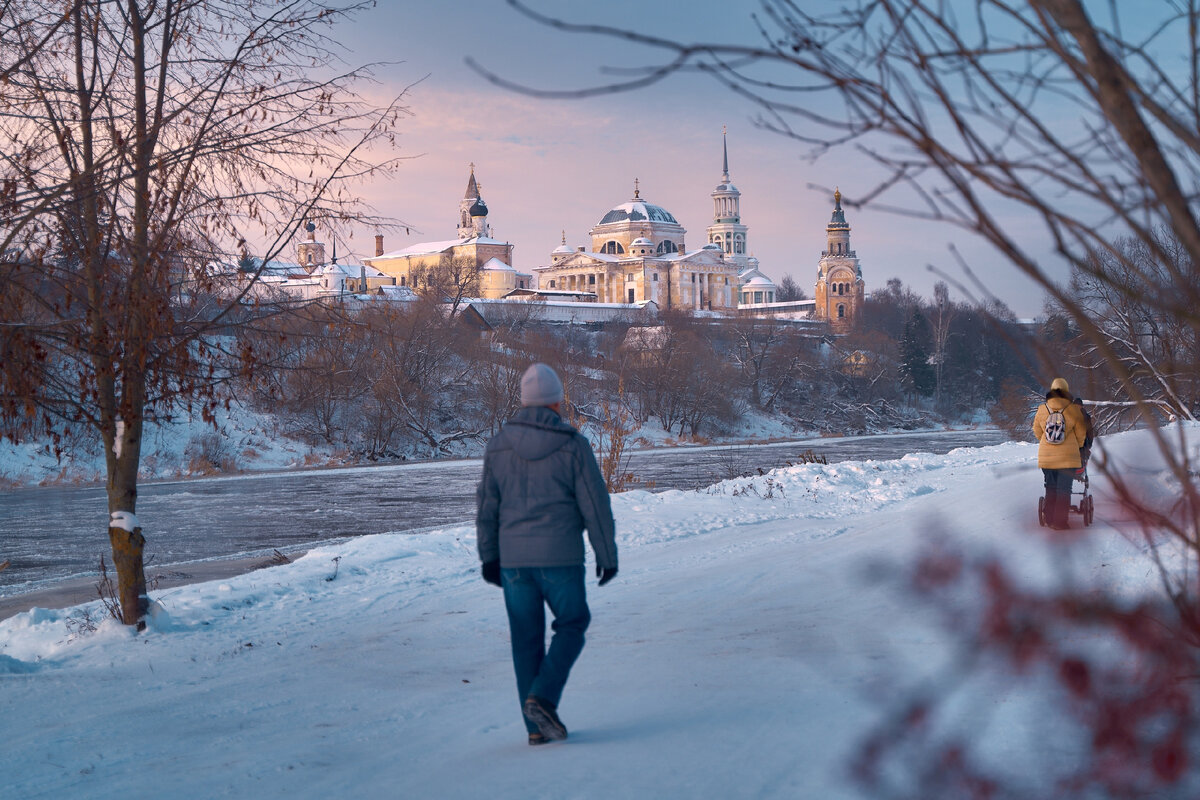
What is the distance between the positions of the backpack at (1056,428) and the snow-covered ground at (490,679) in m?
0.94

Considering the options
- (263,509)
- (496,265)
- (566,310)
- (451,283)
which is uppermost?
(496,265)

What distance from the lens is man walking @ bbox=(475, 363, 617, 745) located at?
510 cm

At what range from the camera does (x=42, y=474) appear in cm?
3703

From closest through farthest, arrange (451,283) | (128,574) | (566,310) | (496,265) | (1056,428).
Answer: (128,574), (1056,428), (451,283), (566,310), (496,265)

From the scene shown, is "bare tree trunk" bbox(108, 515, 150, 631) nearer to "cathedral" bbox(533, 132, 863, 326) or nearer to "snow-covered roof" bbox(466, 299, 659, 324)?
"snow-covered roof" bbox(466, 299, 659, 324)

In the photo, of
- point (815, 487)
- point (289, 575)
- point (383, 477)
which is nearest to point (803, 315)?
point (383, 477)

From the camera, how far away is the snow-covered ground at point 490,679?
472 cm

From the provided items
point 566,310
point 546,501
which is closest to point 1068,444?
point 546,501

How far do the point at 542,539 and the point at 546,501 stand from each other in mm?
188

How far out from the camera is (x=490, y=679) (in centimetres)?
682

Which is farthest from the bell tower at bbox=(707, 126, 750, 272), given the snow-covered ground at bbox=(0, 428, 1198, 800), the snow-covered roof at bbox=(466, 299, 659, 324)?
the snow-covered ground at bbox=(0, 428, 1198, 800)

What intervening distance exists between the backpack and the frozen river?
1304 centimetres

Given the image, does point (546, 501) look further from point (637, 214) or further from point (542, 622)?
point (637, 214)

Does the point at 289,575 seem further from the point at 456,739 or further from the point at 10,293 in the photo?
the point at 456,739
